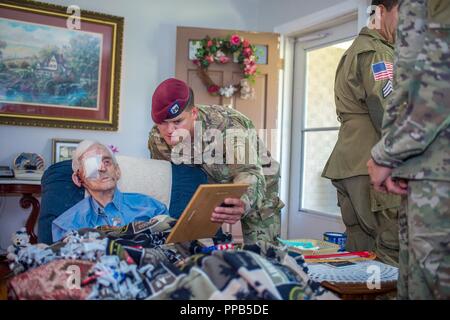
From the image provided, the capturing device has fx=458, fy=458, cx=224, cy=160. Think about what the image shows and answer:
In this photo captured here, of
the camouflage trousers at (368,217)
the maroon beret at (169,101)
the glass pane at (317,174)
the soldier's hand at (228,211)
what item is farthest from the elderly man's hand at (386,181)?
the glass pane at (317,174)

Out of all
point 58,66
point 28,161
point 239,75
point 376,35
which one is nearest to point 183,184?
point 376,35

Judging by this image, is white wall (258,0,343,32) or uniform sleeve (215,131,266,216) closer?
uniform sleeve (215,131,266,216)

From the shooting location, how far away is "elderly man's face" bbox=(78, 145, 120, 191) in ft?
6.44

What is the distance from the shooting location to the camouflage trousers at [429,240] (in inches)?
40.7

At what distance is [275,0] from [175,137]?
2.82 meters

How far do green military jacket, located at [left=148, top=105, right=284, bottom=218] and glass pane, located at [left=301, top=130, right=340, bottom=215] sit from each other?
164cm

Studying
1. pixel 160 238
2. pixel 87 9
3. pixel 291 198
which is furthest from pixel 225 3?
pixel 160 238

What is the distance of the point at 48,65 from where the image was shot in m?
3.80

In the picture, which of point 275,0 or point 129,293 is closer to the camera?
point 129,293

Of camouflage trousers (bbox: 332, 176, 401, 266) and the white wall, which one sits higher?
the white wall

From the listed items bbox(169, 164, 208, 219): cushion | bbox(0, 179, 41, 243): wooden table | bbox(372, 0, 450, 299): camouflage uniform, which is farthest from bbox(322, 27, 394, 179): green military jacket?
bbox(0, 179, 41, 243): wooden table

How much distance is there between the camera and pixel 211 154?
7.24 ft

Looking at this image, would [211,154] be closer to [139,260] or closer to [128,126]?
[139,260]

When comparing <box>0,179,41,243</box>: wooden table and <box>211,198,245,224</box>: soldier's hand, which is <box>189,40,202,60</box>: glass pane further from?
<box>211,198,245,224</box>: soldier's hand
